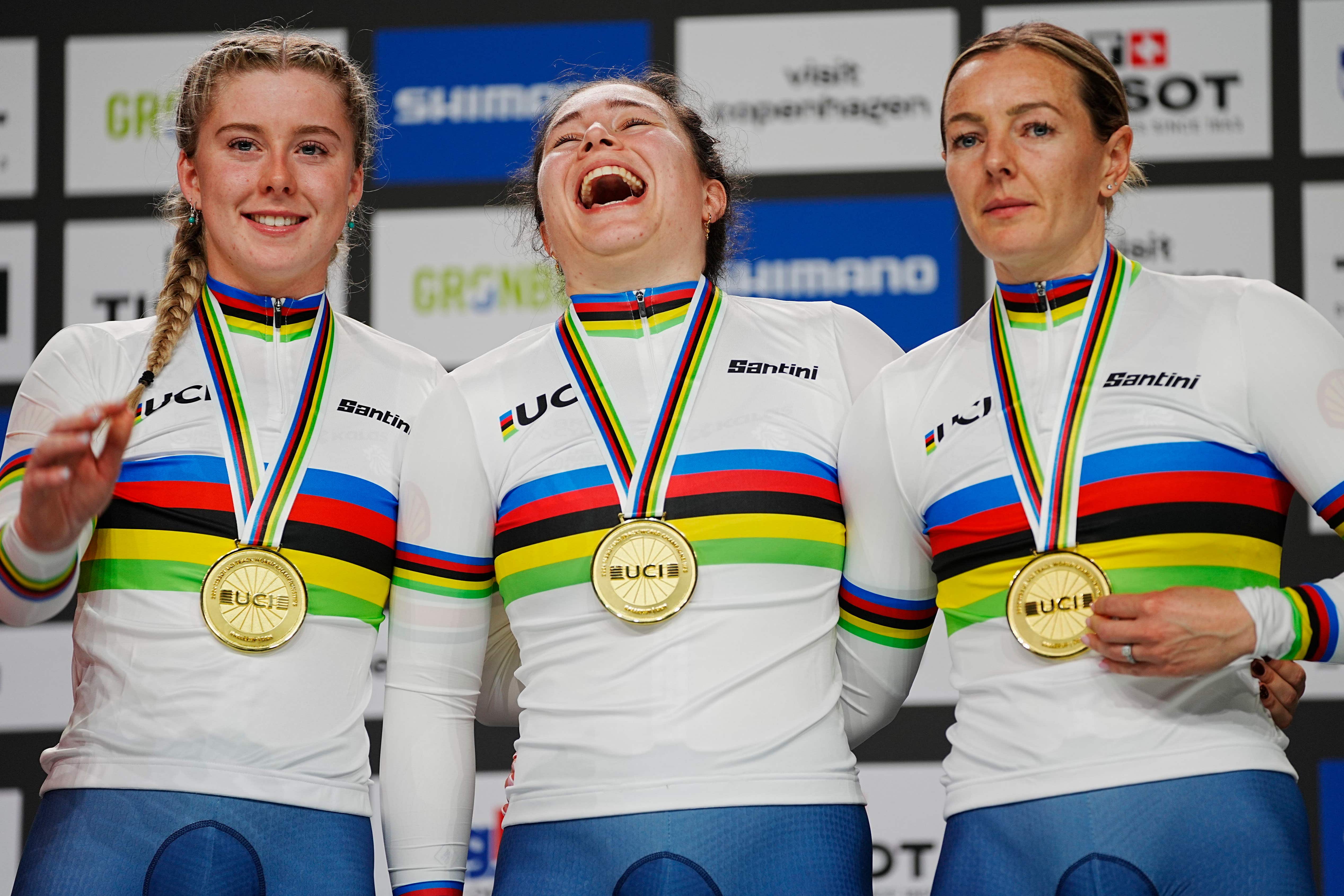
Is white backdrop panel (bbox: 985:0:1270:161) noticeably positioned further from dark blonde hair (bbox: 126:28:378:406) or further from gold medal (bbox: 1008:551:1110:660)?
gold medal (bbox: 1008:551:1110:660)

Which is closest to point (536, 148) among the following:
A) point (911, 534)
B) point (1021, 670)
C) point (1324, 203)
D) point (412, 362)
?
point (412, 362)

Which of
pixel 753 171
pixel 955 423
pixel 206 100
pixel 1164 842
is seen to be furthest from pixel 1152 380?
pixel 753 171

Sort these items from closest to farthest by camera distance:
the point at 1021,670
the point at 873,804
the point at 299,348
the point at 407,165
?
the point at 1021,670
the point at 299,348
the point at 873,804
the point at 407,165

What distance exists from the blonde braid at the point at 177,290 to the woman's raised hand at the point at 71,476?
0.65 ft

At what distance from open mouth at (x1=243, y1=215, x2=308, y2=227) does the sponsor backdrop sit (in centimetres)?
156

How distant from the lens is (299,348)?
2191 mm

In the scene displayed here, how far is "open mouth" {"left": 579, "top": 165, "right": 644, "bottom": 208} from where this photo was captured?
7.16ft

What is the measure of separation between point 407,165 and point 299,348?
1949mm

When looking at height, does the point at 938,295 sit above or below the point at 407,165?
below

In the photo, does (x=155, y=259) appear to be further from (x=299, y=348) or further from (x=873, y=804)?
(x=873, y=804)

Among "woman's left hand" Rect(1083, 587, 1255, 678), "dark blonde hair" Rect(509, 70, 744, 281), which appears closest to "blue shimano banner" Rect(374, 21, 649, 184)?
"dark blonde hair" Rect(509, 70, 744, 281)

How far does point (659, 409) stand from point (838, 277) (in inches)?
76.9

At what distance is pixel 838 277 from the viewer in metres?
3.90

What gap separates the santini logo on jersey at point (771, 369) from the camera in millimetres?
2098
